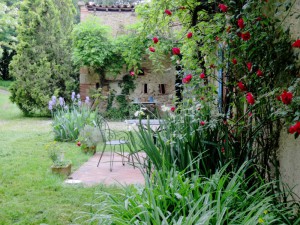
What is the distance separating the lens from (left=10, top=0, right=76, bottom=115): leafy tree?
36.9ft

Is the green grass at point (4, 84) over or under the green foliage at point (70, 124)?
over

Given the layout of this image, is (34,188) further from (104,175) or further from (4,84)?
(4,84)

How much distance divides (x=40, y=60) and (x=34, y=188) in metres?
8.01

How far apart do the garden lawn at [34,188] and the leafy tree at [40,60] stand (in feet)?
13.2

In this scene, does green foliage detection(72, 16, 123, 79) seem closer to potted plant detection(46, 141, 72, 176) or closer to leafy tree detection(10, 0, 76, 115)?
leafy tree detection(10, 0, 76, 115)

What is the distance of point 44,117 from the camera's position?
11602 mm

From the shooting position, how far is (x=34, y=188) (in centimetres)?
405

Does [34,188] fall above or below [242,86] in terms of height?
below

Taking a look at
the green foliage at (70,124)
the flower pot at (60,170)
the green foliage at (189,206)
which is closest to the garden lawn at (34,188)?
the flower pot at (60,170)

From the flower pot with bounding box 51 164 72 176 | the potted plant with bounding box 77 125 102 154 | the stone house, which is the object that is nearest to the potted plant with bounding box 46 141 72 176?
the flower pot with bounding box 51 164 72 176

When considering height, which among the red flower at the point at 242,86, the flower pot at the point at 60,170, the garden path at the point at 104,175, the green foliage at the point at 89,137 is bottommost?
the garden path at the point at 104,175

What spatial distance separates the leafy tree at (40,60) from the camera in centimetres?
1126

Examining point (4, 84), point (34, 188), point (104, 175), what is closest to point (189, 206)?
point (34, 188)

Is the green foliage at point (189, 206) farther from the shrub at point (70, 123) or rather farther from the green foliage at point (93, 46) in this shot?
the green foliage at point (93, 46)
